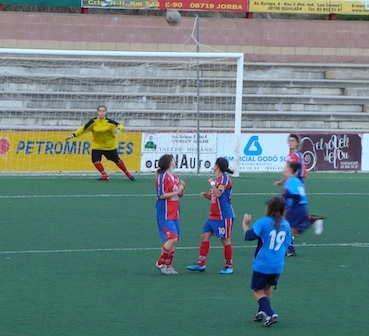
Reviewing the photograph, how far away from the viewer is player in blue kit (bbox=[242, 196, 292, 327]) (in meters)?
9.27

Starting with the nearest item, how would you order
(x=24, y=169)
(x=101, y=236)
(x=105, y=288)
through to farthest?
(x=105, y=288)
(x=101, y=236)
(x=24, y=169)

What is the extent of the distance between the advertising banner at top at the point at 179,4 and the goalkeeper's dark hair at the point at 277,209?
22.2 m

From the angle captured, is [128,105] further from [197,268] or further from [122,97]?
[197,268]

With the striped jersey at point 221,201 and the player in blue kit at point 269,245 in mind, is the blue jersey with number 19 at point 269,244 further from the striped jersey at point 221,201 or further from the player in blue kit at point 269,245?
the striped jersey at point 221,201

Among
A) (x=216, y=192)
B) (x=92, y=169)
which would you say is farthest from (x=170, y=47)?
(x=216, y=192)

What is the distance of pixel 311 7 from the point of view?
106 feet

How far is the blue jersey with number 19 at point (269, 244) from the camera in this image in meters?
9.27

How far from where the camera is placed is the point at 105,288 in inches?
439

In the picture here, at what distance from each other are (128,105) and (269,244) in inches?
726

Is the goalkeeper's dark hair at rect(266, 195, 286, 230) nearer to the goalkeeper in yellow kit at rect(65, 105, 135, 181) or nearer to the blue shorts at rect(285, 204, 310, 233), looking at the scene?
the blue shorts at rect(285, 204, 310, 233)

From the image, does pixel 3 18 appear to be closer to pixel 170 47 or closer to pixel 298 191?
pixel 170 47

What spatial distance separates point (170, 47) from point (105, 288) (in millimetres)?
20749

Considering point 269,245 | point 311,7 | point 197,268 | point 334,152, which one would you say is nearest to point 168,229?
point 197,268

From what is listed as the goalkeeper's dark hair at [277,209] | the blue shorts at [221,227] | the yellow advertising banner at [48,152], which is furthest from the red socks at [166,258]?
the yellow advertising banner at [48,152]
